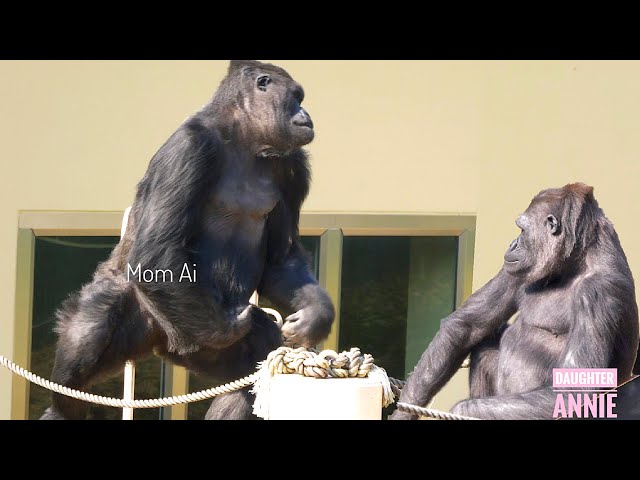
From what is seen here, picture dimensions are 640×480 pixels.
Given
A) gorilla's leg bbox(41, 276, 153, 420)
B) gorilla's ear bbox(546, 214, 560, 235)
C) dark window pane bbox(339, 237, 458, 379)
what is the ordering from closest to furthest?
1. gorilla's ear bbox(546, 214, 560, 235)
2. gorilla's leg bbox(41, 276, 153, 420)
3. dark window pane bbox(339, 237, 458, 379)

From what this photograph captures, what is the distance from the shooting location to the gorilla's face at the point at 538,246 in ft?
14.8

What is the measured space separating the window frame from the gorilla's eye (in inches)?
50.8

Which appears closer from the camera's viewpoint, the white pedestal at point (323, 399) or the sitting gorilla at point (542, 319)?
the white pedestal at point (323, 399)

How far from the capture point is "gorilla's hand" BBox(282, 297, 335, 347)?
4.84m

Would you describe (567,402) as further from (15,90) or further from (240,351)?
(15,90)

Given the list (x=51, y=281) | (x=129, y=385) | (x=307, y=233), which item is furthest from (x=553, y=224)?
(x=51, y=281)

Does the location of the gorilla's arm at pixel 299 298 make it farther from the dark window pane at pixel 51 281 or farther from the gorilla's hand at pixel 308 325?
the dark window pane at pixel 51 281

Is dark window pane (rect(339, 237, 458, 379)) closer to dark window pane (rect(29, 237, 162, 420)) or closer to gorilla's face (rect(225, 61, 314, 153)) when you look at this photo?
dark window pane (rect(29, 237, 162, 420))

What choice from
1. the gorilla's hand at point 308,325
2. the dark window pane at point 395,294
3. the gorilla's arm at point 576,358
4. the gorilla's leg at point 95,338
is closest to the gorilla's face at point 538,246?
the gorilla's arm at point 576,358

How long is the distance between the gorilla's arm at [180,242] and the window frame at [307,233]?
3.86 ft

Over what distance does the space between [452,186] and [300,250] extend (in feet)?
4.74

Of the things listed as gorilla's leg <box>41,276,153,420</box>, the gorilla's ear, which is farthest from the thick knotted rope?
gorilla's leg <box>41,276,153,420</box>

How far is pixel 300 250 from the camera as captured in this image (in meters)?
5.18

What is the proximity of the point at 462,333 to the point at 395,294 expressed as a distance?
1.92 m
